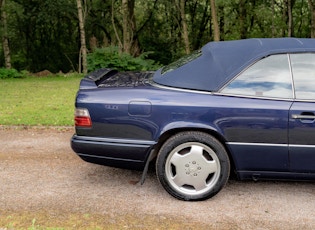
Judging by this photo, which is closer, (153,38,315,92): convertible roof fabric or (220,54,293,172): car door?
(220,54,293,172): car door

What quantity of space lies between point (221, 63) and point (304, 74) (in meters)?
0.81

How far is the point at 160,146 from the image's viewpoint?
12.7 feet

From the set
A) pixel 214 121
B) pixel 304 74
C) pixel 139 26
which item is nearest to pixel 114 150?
pixel 214 121

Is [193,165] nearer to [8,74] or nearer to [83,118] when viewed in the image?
[83,118]

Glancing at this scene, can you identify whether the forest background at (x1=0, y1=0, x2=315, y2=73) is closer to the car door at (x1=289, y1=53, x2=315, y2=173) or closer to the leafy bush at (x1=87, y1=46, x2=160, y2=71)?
the leafy bush at (x1=87, y1=46, x2=160, y2=71)

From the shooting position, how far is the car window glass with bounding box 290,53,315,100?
360cm

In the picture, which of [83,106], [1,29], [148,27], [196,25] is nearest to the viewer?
[83,106]

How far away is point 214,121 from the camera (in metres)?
3.66

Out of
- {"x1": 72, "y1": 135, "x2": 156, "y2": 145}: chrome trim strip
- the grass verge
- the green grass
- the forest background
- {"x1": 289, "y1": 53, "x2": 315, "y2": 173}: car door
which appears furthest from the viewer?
the forest background

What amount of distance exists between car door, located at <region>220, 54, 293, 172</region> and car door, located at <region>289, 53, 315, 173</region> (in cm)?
6

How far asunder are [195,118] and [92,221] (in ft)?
4.48

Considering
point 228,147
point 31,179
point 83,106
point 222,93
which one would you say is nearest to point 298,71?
point 222,93

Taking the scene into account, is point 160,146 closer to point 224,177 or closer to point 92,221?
point 224,177

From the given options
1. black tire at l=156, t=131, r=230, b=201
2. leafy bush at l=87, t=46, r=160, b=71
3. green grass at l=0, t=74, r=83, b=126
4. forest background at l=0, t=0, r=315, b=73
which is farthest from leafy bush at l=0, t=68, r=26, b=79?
black tire at l=156, t=131, r=230, b=201
